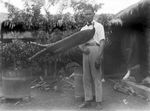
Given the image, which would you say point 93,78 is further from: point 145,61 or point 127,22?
point 127,22

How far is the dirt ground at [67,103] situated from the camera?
509 centimetres

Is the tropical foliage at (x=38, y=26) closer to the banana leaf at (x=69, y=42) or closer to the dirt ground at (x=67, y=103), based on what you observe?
the dirt ground at (x=67, y=103)

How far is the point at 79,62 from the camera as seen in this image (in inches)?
236

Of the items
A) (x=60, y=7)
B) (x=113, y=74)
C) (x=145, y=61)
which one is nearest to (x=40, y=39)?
(x=113, y=74)

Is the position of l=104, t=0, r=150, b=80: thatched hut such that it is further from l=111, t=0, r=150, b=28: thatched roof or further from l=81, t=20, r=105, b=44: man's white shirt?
l=81, t=20, r=105, b=44: man's white shirt

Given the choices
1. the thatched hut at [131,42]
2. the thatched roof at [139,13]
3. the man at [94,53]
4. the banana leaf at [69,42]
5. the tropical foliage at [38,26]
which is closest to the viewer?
the banana leaf at [69,42]

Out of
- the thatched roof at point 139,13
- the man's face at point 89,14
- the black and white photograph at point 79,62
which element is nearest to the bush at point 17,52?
the black and white photograph at point 79,62

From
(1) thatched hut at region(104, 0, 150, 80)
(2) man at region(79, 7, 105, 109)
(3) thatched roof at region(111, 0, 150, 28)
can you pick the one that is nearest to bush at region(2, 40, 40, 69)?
(1) thatched hut at region(104, 0, 150, 80)

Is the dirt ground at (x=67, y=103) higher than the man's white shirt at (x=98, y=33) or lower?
lower

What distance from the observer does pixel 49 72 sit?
1012 cm

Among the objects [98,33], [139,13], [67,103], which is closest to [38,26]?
[139,13]

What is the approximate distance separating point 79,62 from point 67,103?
105 centimetres

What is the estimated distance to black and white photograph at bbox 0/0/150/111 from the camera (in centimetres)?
486

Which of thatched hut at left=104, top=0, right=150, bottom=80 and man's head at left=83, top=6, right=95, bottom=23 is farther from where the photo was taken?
thatched hut at left=104, top=0, right=150, bottom=80
